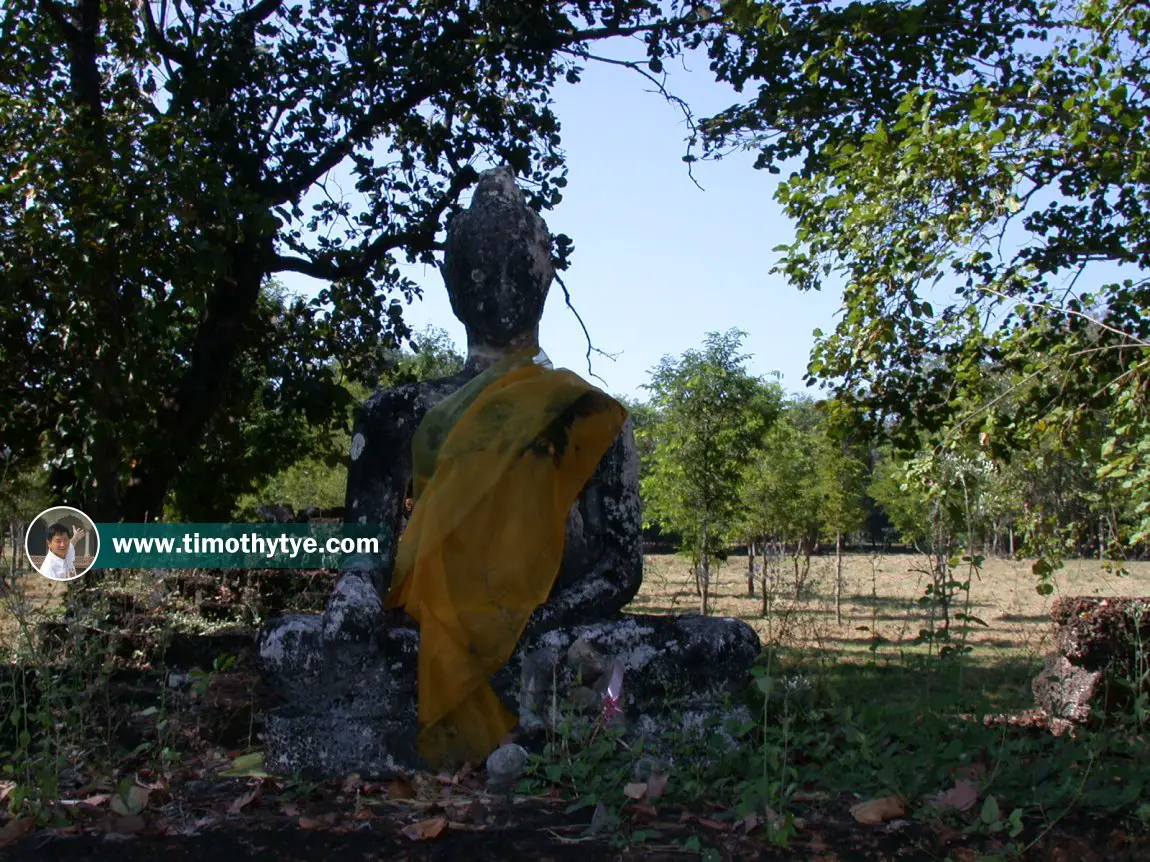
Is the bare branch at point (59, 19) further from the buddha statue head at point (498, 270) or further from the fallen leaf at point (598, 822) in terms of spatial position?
the fallen leaf at point (598, 822)

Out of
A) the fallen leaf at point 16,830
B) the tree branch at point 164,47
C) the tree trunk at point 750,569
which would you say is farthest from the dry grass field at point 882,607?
the tree branch at point 164,47

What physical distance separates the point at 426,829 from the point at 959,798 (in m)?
1.39

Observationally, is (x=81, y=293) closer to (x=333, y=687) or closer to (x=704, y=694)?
(x=333, y=687)

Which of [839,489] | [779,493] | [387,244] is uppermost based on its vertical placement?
[387,244]

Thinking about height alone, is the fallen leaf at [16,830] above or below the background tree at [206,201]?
below

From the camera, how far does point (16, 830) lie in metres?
3.03

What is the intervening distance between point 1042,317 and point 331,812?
597cm

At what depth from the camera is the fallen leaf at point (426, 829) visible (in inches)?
112

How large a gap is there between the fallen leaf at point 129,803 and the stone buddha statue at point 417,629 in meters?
0.59

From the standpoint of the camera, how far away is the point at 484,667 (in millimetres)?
3742

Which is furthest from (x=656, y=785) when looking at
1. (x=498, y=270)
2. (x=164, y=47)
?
(x=164, y=47)

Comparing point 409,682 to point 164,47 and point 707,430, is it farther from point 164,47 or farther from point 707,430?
point 707,430

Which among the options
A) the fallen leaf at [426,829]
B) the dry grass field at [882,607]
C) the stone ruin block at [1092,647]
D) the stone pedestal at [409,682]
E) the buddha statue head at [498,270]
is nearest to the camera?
the fallen leaf at [426,829]

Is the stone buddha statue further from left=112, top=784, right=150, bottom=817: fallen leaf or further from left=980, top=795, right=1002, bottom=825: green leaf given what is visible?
left=980, top=795, right=1002, bottom=825: green leaf
